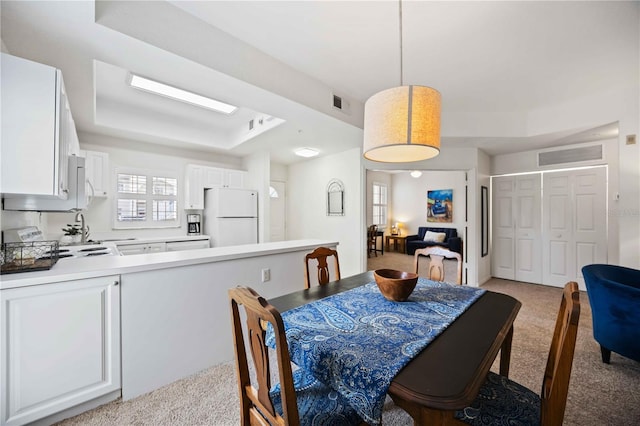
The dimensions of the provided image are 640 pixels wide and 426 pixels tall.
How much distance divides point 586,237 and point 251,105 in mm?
5375

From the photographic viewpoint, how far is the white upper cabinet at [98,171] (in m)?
3.75

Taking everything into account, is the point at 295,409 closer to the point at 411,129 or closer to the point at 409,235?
the point at 411,129

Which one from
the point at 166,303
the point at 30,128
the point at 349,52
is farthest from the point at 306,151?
the point at 30,128

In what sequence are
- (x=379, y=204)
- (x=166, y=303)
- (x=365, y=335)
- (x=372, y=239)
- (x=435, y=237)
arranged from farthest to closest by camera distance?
(x=379, y=204) → (x=372, y=239) → (x=435, y=237) → (x=166, y=303) → (x=365, y=335)

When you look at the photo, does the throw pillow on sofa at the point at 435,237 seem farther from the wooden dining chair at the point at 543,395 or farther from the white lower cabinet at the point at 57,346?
the white lower cabinet at the point at 57,346

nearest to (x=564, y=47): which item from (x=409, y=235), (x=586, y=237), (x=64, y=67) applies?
(x=586, y=237)

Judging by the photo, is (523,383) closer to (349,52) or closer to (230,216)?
(349,52)

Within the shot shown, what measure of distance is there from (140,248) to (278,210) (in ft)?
9.41

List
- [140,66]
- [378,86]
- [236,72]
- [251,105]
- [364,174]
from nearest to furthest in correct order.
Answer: [140,66]
[236,72]
[251,105]
[378,86]
[364,174]

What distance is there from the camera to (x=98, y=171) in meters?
3.85

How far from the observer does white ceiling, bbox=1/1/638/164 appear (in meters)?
1.84

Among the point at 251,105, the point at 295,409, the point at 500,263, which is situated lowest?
the point at 500,263

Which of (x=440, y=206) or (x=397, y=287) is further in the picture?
(x=440, y=206)

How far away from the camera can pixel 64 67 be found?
212 centimetres
